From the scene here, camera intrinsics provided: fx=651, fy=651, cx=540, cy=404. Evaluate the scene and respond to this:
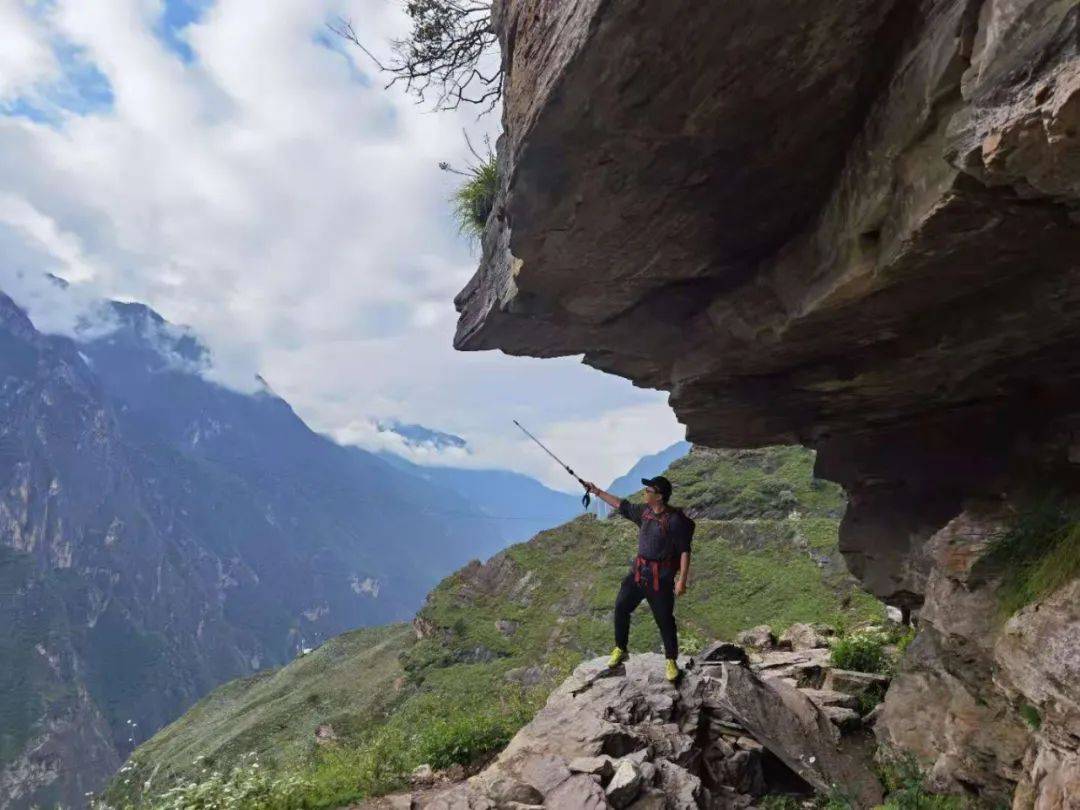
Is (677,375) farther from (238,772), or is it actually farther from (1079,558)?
(238,772)

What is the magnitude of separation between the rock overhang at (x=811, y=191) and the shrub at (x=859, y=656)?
18.8 feet

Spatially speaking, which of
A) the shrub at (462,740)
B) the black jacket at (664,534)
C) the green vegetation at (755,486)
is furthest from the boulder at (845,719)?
the green vegetation at (755,486)

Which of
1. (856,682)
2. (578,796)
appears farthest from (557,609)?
(578,796)

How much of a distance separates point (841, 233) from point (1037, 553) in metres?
4.81

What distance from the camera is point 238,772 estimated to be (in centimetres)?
953

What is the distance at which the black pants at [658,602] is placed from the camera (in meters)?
10.6

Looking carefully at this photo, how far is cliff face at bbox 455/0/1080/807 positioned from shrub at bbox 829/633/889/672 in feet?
7.44

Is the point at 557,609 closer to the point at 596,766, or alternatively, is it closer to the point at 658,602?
the point at 658,602

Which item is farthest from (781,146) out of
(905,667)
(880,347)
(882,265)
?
(905,667)

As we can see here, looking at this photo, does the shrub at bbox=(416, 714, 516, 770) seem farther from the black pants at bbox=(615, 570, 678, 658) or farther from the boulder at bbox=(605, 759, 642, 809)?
the boulder at bbox=(605, 759, 642, 809)

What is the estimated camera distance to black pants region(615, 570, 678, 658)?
1062cm

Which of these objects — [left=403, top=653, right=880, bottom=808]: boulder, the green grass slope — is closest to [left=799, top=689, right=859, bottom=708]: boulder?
[left=403, top=653, right=880, bottom=808]: boulder

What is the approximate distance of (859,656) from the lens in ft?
44.9

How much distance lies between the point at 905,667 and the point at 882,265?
22.8ft
